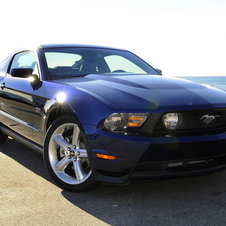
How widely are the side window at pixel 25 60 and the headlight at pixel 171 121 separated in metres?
1.82

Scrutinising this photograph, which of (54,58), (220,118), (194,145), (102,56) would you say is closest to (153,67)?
(102,56)

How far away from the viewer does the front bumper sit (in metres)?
2.69

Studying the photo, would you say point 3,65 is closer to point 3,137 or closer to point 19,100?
point 3,137

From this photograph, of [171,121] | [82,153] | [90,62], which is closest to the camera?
[171,121]

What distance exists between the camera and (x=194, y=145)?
276cm

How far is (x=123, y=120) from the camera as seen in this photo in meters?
2.78

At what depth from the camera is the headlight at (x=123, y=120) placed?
2762mm

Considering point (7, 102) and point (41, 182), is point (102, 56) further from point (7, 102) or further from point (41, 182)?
point (41, 182)

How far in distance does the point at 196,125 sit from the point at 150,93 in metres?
0.47

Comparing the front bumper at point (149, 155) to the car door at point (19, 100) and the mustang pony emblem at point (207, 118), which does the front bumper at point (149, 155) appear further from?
the car door at point (19, 100)

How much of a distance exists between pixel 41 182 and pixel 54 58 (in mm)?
1438

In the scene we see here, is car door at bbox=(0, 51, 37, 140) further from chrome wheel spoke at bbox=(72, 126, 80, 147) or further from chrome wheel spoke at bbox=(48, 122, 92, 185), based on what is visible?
chrome wheel spoke at bbox=(72, 126, 80, 147)

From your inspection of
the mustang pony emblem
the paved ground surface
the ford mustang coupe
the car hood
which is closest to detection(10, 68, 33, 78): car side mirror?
the ford mustang coupe

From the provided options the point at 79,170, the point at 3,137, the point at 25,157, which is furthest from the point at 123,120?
the point at 3,137
